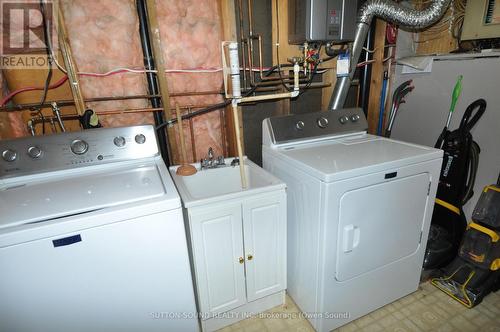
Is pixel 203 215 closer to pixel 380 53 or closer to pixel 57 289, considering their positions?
pixel 57 289

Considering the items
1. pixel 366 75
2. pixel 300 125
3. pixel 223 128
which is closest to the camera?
pixel 300 125

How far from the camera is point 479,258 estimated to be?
179 centimetres

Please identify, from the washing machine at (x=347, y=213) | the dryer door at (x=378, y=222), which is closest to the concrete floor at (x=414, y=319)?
the washing machine at (x=347, y=213)

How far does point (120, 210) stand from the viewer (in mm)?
1088

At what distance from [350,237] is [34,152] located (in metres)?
1.75

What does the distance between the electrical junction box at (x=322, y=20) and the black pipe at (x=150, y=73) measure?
1.04 m

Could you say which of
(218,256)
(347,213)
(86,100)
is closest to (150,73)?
(86,100)

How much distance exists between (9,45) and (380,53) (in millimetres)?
2776

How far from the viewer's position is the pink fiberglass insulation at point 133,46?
1.72 m

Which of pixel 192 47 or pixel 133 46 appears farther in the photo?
pixel 192 47

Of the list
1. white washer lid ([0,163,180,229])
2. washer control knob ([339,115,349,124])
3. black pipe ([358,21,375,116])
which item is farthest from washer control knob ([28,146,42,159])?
black pipe ([358,21,375,116])

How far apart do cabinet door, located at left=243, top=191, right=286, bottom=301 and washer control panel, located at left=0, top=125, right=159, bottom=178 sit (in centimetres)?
72

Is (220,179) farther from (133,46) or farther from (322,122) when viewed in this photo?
(133,46)

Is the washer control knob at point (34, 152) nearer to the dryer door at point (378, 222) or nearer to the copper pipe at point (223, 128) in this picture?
the copper pipe at point (223, 128)
